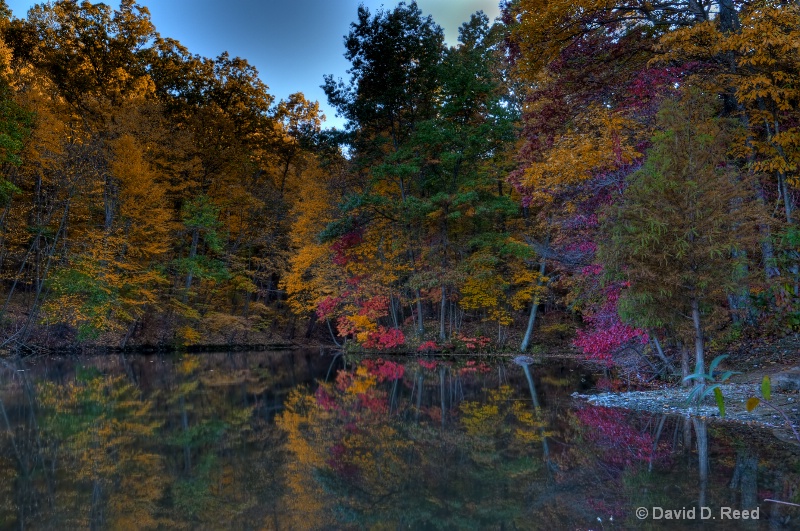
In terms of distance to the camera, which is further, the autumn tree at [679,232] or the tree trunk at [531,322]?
the tree trunk at [531,322]

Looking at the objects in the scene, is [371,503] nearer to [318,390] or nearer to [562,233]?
[318,390]

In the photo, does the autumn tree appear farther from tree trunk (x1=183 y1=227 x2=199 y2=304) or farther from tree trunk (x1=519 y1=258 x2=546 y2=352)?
tree trunk (x1=183 y1=227 x2=199 y2=304)

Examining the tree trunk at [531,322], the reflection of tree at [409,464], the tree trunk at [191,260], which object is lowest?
the reflection of tree at [409,464]

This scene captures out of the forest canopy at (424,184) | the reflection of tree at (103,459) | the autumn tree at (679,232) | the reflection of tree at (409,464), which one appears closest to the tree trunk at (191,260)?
the forest canopy at (424,184)

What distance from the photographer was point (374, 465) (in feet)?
17.7

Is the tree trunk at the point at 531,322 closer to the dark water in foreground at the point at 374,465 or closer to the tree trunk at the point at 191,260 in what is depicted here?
the dark water in foreground at the point at 374,465

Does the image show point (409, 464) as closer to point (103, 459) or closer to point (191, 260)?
point (103, 459)

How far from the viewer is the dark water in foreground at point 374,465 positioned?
399 centimetres

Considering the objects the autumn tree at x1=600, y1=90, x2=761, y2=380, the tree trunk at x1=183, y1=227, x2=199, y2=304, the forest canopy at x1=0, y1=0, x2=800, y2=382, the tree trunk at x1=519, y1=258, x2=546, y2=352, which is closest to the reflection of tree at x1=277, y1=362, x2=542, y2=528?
the autumn tree at x1=600, y1=90, x2=761, y2=380

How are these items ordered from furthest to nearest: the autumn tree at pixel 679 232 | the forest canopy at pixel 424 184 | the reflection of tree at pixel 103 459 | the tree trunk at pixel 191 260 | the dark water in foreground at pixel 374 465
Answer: the tree trunk at pixel 191 260
the forest canopy at pixel 424 184
the autumn tree at pixel 679 232
the reflection of tree at pixel 103 459
the dark water in foreground at pixel 374 465

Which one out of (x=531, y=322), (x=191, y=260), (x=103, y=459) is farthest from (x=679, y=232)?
(x=191, y=260)

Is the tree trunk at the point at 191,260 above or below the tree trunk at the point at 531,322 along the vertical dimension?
above

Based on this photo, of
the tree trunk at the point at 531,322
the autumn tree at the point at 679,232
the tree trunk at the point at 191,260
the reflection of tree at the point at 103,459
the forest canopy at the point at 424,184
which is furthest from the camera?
the tree trunk at the point at 191,260

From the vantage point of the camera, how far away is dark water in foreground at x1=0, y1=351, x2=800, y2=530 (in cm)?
399
